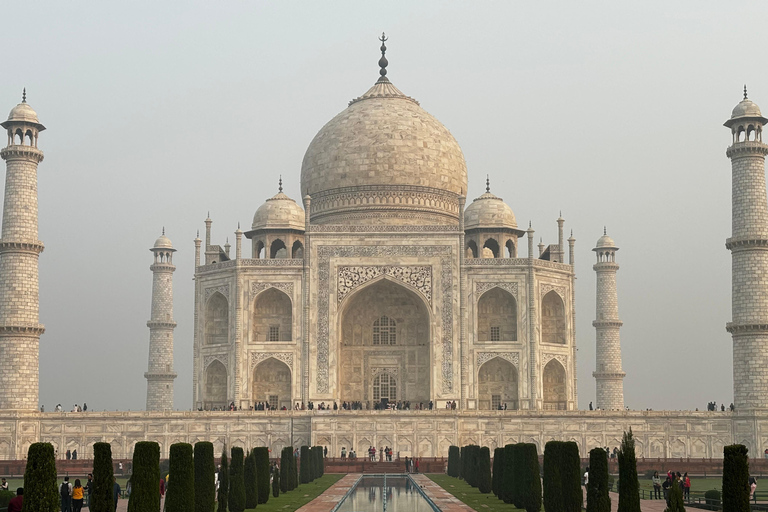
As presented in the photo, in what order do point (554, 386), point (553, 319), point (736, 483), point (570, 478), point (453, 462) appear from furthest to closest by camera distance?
point (553, 319)
point (554, 386)
point (453, 462)
point (570, 478)
point (736, 483)

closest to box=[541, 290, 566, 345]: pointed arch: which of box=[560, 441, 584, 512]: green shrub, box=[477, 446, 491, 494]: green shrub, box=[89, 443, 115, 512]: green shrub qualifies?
box=[477, 446, 491, 494]: green shrub

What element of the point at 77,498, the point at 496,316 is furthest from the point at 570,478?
the point at 496,316

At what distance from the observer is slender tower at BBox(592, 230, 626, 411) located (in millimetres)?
38625

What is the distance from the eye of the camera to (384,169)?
119 feet

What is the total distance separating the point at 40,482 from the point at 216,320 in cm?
2228

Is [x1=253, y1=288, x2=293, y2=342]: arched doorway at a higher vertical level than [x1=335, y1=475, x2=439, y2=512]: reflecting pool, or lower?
higher

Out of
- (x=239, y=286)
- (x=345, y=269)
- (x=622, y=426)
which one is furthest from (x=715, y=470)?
(x=239, y=286)

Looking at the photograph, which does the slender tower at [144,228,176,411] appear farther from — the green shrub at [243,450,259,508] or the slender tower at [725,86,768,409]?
the green shrub at [243,450,259,508]

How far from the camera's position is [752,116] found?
29.9 metres

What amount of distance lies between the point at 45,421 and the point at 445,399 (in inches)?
437

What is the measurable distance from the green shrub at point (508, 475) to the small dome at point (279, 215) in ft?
59.6

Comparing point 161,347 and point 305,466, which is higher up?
point 161,347

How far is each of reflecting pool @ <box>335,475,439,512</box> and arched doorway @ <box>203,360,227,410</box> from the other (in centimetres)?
1055

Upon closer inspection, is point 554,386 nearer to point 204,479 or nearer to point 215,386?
point 215,386
